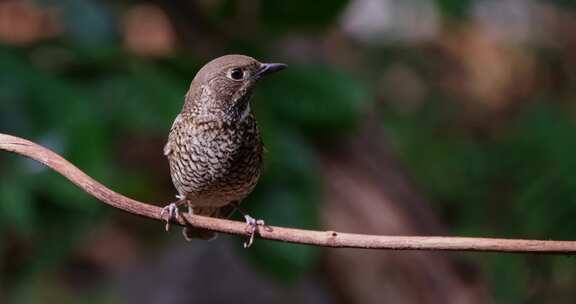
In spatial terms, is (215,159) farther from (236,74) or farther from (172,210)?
(236,74)

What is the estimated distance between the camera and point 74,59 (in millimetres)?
4637

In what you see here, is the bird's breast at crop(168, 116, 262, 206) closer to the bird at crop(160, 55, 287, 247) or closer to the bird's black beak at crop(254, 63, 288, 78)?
the bird at crop(160, 55, 287, 247)

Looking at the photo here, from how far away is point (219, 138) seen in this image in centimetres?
269

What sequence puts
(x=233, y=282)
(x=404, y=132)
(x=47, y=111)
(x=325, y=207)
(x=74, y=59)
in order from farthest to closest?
(x=233, y=282) < (x=404, y=132) < (x=325, y=207) < (x=74, y=59) < (x=47, y=111)

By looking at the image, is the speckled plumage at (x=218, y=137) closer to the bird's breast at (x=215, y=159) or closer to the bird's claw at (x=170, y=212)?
the bird's breast at (x=215, y=159)

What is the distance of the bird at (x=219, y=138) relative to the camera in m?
2.46

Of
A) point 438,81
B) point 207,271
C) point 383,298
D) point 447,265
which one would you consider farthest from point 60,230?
point 207,271

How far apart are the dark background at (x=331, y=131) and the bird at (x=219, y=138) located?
1.28 metres

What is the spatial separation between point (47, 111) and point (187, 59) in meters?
0.85

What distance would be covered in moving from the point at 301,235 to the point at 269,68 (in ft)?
1.54

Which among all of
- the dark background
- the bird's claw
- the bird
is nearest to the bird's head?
the bird

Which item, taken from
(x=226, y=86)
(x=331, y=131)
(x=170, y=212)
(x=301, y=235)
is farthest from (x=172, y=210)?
(x=331, y=131)

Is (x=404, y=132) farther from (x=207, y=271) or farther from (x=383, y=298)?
(x=207, y=271)

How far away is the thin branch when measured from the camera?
209 cm
